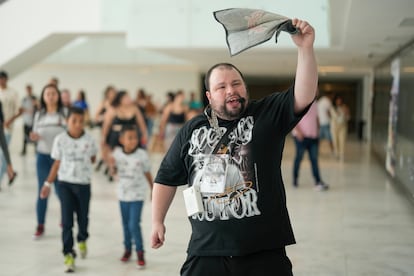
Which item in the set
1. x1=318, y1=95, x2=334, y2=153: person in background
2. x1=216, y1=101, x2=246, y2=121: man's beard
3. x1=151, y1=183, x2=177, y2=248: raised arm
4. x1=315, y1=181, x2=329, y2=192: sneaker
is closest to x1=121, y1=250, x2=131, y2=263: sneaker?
x1=151, y1=183, x2=177, y2=248: raised arm

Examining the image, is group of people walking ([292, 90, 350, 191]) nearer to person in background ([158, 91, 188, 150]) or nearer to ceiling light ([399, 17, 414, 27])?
ceiling light ([399, 17, 414, 27])

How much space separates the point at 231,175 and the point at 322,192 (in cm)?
745

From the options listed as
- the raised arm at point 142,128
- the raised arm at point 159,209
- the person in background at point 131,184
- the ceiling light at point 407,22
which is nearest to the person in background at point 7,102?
the raised arm at point 142,128

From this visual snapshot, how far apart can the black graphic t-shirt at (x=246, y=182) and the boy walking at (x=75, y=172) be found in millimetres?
2836

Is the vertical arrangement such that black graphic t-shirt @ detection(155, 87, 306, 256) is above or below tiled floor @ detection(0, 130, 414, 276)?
above

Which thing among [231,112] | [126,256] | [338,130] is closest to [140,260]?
[126,256]

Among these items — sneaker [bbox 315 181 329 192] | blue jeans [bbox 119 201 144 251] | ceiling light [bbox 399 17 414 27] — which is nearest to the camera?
blue jeans [bbox 119 201 144 251]

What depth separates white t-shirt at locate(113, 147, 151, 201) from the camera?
5.69 meters

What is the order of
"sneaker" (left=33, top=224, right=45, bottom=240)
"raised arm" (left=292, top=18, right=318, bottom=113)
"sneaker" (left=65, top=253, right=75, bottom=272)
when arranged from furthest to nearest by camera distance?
"sneaker" (left=33, top=224, right=45, bottom=240), "sneaker" (left=65, top=253, right=75, bottom=272), "raised arm" (left=292, top=18, right=318, bottom=113)

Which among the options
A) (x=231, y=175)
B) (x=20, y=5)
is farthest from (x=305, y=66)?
(x=20, y=5)

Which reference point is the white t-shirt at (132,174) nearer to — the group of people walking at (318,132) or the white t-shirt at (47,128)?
the white t-shirt at (47,128)

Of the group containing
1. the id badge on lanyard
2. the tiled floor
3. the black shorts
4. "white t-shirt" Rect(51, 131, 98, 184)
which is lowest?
the tiled floor

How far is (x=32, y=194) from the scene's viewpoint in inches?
388

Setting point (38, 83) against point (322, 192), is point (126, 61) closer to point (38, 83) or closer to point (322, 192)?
point (38, 83)
